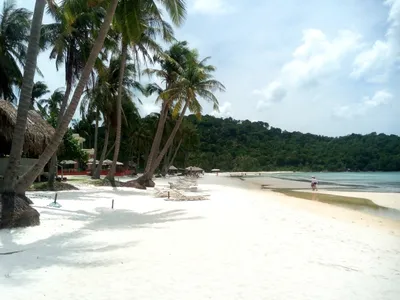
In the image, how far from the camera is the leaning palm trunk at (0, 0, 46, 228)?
691cm

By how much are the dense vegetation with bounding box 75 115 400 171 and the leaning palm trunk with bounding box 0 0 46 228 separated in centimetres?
5930

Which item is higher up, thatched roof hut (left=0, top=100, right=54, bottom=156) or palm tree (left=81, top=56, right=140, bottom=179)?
palm tree (left=81, top=56, right=140, bottom=179)

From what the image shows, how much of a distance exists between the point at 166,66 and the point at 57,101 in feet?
79.3


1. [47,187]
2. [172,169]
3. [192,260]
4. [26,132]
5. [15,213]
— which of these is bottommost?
[192,260]

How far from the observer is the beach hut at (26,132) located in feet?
43.0

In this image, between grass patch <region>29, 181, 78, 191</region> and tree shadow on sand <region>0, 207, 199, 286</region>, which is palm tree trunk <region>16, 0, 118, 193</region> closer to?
tree shadow on sand <region>0, 207, 199, 286</region>

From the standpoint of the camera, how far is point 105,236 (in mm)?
6883

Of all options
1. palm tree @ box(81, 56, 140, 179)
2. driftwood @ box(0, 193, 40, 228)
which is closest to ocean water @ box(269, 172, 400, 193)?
palm tree @ box(81, 56, 140, 179)

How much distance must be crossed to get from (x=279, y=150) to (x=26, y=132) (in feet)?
326

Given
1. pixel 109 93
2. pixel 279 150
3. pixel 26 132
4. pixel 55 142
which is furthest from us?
pixel 279 150

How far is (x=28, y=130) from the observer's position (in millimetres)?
13867

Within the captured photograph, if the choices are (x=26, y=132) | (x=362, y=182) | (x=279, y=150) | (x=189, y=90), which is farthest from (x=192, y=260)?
(x=279, y=150)

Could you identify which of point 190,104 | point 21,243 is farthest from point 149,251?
point 190,104

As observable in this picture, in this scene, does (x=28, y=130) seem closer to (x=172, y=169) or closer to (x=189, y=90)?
(x=189, y=90)
